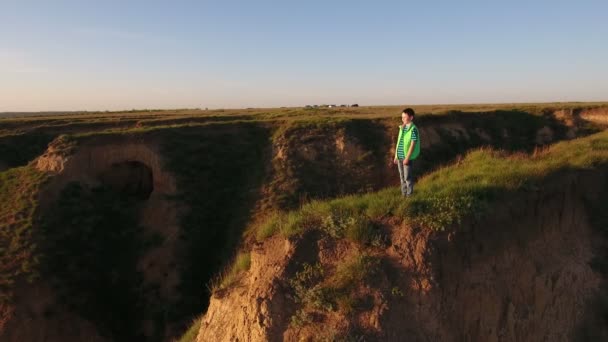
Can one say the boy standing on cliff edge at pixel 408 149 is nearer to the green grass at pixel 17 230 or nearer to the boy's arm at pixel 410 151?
the boy's arm at pixel 410 151

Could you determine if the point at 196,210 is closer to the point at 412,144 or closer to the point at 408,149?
the point at 408,149

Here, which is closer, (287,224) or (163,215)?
(287,224)

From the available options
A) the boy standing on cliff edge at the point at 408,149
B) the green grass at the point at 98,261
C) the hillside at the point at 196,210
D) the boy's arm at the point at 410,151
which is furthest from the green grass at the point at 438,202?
the green grass at the point at 98,261

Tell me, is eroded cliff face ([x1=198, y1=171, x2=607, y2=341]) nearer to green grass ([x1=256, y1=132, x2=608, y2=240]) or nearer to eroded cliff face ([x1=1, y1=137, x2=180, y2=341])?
green grass ([x1=256, y1=132, x2=608, y2=240])

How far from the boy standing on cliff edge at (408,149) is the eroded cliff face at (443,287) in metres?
1.66

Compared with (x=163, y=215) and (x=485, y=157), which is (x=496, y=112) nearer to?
(x=485, y=157)

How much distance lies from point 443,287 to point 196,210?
14.9 metres

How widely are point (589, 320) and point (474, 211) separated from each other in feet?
14.4

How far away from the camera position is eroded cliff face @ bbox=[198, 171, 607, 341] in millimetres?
6973

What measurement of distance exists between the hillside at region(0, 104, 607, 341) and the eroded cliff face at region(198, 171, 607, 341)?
67 mm

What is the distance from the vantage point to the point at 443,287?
7688 millimetres

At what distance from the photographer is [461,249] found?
805 centimetres

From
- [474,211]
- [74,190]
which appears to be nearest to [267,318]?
[474,211]

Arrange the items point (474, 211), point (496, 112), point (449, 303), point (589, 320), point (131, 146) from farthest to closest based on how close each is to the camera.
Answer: point (496, 112), point (131, 146), point (589, 320), point (474, 211), point (449, 303)
